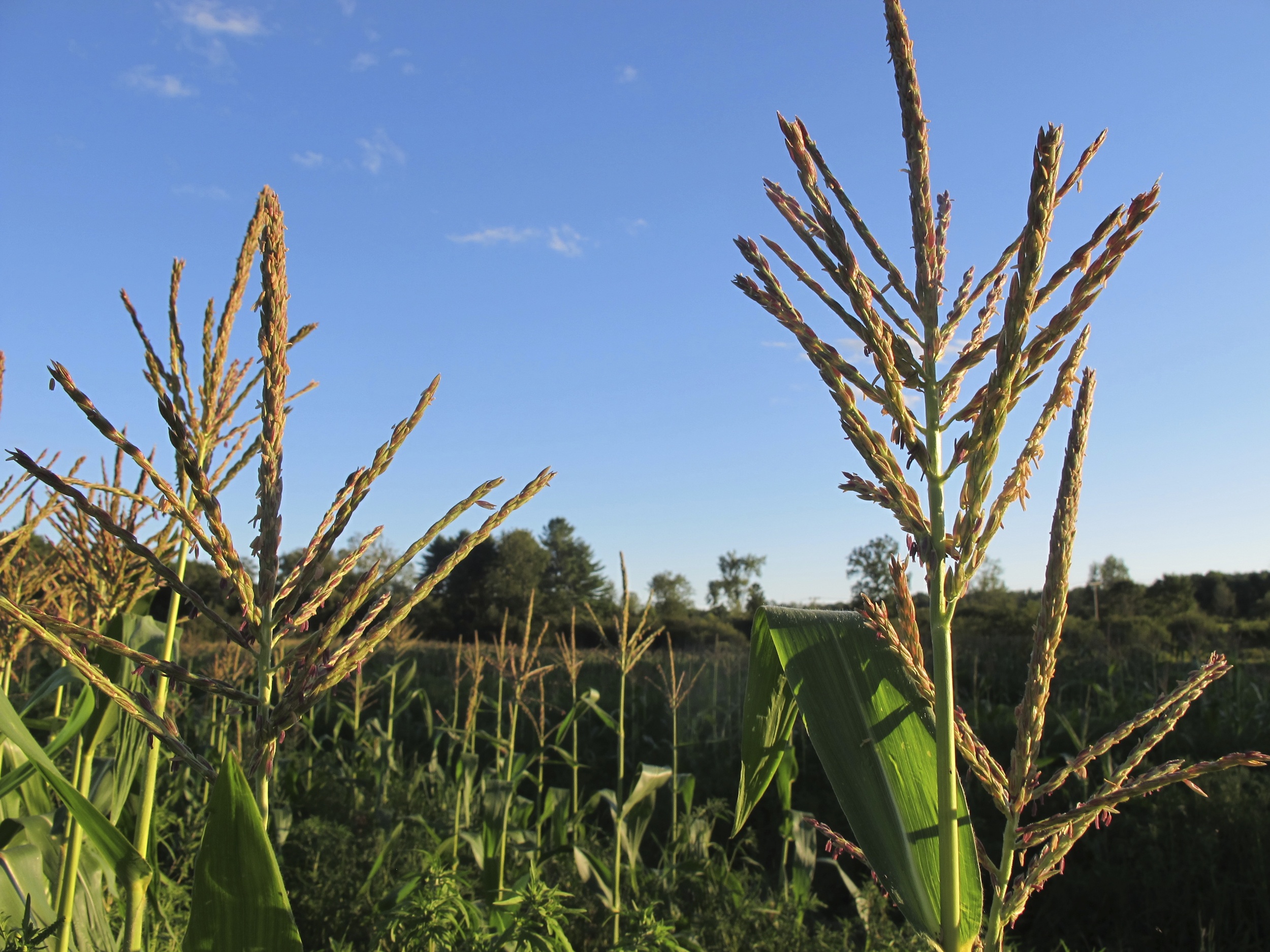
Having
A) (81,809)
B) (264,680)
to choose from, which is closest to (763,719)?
(264,680)

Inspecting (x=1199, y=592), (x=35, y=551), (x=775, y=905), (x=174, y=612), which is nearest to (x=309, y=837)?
(x=35, y=551)

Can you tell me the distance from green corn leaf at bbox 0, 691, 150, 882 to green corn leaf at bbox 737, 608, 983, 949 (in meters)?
0.93

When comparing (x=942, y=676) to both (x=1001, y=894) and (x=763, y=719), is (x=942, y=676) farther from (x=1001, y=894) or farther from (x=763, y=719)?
(x=763, y=719)

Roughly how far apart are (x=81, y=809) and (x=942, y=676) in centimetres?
117

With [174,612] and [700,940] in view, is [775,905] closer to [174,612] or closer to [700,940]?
[700,940]

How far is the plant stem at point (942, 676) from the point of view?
889 millimetres

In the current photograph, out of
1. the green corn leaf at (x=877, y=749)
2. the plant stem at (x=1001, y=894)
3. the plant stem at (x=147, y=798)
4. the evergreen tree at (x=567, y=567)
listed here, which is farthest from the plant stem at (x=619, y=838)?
the evergreen tree at (x=567, y=567)

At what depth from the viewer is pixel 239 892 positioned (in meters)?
0.83

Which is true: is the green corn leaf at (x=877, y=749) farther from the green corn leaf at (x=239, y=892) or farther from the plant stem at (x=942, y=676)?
the green corn leaf at (x=239, y=892)

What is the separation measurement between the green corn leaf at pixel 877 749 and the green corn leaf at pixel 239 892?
0.65 m

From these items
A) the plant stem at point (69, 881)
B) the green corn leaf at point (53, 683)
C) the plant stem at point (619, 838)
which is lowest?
the plant stem at point (619, 838)

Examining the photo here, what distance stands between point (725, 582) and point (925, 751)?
53887mm

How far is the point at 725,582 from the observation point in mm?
54125

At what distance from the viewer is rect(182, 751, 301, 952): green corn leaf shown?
2.63 feet
